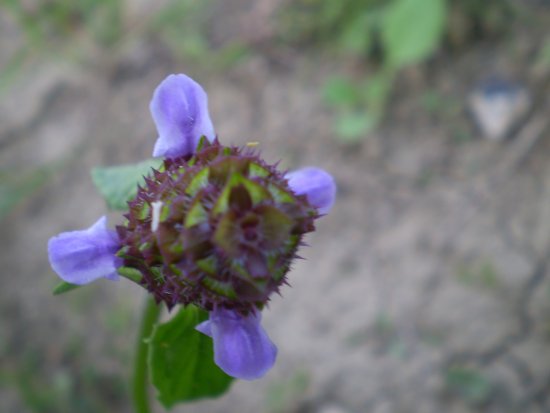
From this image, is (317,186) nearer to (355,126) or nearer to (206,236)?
(206,236)

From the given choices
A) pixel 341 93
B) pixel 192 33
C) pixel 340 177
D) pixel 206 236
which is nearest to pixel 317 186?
pixel 206 236

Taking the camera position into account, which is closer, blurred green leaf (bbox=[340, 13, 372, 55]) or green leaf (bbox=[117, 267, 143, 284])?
green leaf (bbox=[117, 267, 143, 284])

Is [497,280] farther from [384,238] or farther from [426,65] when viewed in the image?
[426,65]

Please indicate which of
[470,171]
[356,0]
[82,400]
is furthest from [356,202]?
[82,400]

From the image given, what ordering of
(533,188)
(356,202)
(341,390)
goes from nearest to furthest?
(341,390) < (533,188) < (356,202)

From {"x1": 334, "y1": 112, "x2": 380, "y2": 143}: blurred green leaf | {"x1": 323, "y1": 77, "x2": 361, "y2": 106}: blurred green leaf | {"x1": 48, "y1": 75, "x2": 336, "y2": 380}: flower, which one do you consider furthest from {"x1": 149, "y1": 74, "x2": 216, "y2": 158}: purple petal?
{"x1": 323, "y1": 77, "x2": 361, "y2": 106}: blurred green leaf

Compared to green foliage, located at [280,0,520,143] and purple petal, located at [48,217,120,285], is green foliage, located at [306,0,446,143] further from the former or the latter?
purple petal, located at [48,217,120,285]
